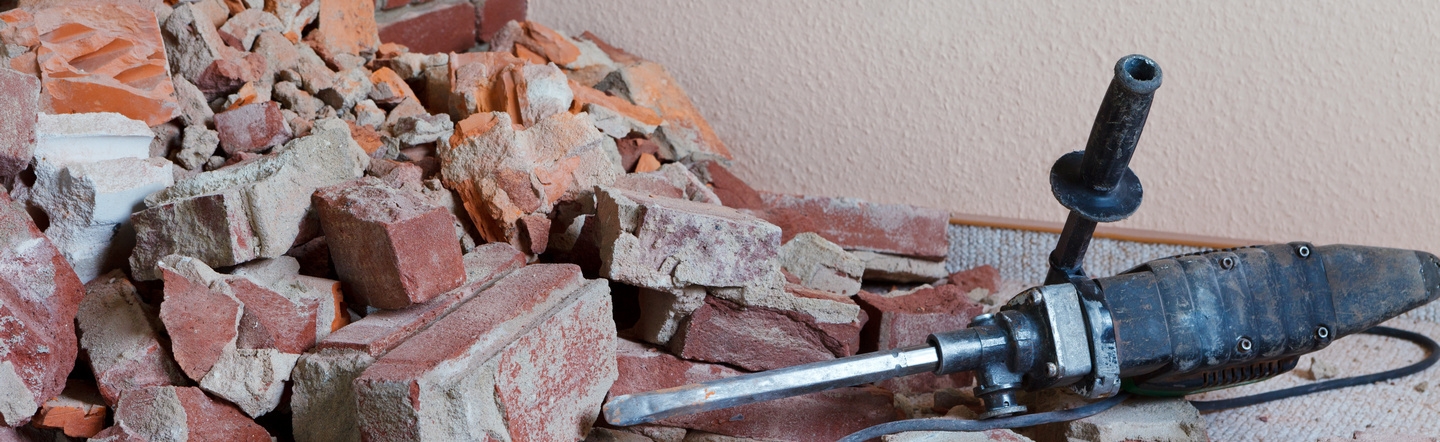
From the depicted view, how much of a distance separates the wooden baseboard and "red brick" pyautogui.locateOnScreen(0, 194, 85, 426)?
1458mm

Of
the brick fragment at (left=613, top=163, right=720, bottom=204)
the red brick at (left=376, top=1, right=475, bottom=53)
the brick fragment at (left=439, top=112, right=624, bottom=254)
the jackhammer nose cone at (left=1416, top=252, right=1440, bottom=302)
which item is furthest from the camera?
the red brick at (left=376, top=1, right=475, bottom=53)

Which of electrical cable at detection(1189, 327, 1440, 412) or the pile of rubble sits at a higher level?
electrical cable at detection(1189, 327, 1440, 412)

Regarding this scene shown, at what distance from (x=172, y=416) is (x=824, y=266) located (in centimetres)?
93

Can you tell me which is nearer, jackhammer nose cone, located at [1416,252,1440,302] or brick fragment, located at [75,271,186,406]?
brick fragment, located at [75,271,186,406]

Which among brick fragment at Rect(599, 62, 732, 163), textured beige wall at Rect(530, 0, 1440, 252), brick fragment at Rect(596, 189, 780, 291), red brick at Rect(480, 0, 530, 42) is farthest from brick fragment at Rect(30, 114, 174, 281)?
textured beige wall at Rect(530, 0, 1440, 252)

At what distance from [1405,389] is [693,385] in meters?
1.18

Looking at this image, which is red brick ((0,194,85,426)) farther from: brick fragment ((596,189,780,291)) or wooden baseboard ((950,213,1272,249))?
wooden baseboard ((950,213,1272,249))

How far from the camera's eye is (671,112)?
6.36ft

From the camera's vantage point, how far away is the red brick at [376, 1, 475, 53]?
1.96 metres

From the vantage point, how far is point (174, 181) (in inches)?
51.0

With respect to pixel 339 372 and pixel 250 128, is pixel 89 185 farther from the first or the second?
pixel 339 372

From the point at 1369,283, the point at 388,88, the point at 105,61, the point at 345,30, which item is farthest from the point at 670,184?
the point at 1369,283

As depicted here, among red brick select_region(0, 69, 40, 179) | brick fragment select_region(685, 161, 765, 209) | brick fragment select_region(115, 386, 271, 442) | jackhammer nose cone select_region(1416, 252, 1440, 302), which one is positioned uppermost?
jackhammer nose cone select_region(1416, 252, 1440, 302)

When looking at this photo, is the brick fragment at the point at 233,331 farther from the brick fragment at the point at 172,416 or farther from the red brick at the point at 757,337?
the red brick at the point at 757,337
